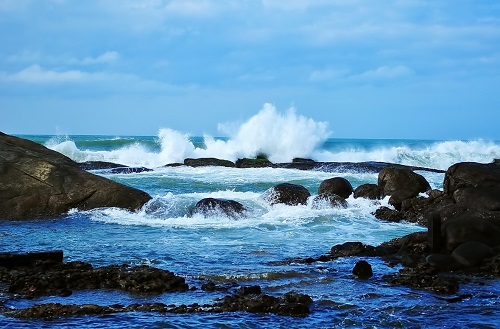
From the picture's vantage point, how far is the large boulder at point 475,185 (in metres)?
16.0

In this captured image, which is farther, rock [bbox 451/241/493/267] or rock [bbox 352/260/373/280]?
rock [bbox 451/241/493/267]

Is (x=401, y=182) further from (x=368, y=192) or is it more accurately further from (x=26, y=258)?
(x=26, y=258)

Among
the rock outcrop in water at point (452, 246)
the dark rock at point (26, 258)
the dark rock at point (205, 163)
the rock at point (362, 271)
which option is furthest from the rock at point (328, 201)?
the dark rock at point (205, 163)

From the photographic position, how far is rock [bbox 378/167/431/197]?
68.6 ft

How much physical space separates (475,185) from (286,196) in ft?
18.4

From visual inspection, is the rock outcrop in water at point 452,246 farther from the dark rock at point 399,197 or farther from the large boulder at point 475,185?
the dark rock at point 399,197

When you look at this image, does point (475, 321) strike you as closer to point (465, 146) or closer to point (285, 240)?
point (285, 240)

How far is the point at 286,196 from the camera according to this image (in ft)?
67.6

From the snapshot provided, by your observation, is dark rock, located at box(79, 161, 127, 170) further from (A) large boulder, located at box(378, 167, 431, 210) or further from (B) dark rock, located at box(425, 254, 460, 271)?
(B) dark rock, located at box(425, 254, 460, 271)

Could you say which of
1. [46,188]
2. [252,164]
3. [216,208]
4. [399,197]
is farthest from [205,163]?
[46,188]

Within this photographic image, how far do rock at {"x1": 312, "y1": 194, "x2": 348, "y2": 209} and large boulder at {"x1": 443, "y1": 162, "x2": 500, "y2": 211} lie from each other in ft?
9.95

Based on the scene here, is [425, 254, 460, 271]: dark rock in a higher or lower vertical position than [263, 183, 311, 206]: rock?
lower

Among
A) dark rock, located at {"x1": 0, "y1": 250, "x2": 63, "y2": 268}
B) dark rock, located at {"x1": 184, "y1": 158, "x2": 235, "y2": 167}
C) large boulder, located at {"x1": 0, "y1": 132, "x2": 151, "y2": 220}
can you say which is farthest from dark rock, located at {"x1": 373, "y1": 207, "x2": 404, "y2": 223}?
dark rock, located at {"x1": 184, "y1": 158, "x2": 235, "y2": 167}

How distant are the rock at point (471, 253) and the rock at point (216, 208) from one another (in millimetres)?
7533
